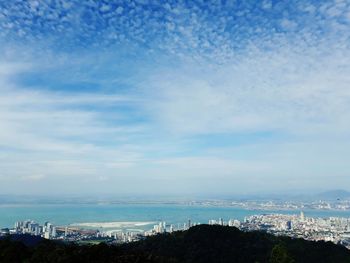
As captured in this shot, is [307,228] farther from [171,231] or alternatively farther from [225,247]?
[225,247]

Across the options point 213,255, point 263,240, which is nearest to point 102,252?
point 213,255

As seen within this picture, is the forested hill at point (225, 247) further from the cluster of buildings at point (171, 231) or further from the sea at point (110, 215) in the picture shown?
the sea at point (110, 215)

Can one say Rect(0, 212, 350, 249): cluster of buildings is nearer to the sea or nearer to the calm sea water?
the sea

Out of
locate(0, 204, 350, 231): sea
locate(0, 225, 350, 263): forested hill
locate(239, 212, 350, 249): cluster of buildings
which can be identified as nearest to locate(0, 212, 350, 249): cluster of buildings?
locate(239, 212, 350, 249): cluster of buildings

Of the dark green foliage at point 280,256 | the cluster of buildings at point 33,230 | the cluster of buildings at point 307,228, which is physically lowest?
the cluster of buildings at point 307,228

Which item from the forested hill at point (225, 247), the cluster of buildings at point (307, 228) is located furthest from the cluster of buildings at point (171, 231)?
the forested hill at point (225, 247)

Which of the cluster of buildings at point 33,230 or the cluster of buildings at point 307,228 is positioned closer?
the cluster of buildings at point 33,230

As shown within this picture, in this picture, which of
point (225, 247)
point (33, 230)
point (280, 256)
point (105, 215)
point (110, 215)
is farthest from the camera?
point (110, 215)

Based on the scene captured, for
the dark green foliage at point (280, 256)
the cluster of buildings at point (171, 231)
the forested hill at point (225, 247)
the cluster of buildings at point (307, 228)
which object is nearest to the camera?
the dark green foliage at point (280, 256)

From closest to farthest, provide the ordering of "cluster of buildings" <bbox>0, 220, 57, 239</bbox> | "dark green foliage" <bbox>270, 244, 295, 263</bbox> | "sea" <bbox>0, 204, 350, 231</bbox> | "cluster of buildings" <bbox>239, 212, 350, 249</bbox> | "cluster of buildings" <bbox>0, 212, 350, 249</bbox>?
"dark green foliage" <bbox>270, 244, 295, 263</bbox>, "cluster of buildings" <bbox>0, 212, 350, 249</bbox>, "cluster of buildings" <bbox>0, 220, 57, 239</bbox>, "cluster of buildings" <bbox>239, 212, 350, 249</bbox>, "sea" <bbox>0, 204, 350, 231</bbox>

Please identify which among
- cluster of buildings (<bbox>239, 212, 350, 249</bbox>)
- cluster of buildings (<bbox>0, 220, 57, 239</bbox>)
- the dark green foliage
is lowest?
cluster of buildings (<bbox>239, 212, 350, 249</bbox>)

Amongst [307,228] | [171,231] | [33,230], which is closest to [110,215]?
[33,230]
